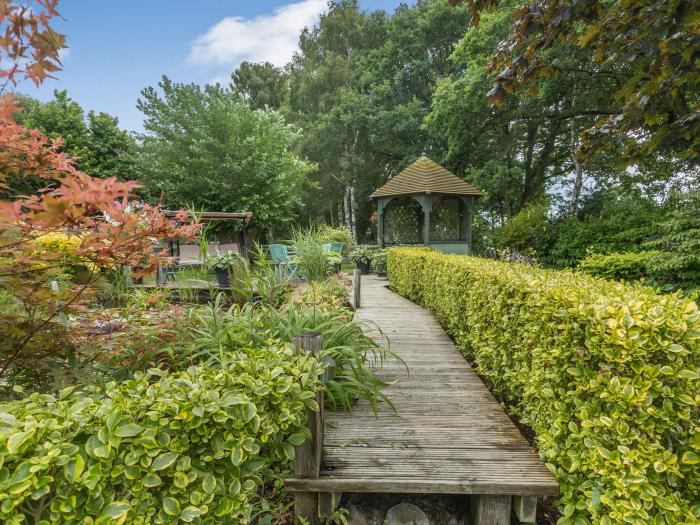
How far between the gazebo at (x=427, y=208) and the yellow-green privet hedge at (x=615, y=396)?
903 cm

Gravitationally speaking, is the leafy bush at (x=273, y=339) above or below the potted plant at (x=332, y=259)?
below

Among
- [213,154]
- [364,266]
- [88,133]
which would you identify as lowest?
[364,266]

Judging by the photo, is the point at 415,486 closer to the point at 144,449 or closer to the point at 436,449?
the point at 436,449

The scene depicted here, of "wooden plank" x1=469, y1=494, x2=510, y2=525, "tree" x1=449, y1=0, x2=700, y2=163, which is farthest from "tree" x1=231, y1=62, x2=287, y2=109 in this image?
"wooden plank" x1=469, y1=494, x2=510, y2=525

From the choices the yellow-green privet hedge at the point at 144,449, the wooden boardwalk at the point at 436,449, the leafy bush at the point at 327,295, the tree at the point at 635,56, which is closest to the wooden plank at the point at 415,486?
the wooden boardwalk at the point at 436,449

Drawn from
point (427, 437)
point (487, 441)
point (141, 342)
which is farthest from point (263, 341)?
point (487, 441)

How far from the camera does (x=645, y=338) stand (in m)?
1.38

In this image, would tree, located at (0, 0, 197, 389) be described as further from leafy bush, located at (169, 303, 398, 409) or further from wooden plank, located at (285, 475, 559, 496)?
wooden plank, located at (285, 475, 559, 496)

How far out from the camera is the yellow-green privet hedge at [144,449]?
0.93 m

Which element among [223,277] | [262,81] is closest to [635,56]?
[223,277]

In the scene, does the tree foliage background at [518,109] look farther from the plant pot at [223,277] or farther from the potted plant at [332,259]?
the plant pot at [223,277]

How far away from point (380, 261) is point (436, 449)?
9259 mm

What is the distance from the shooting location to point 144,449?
1.06 metres

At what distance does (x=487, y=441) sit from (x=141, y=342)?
2.27 m
